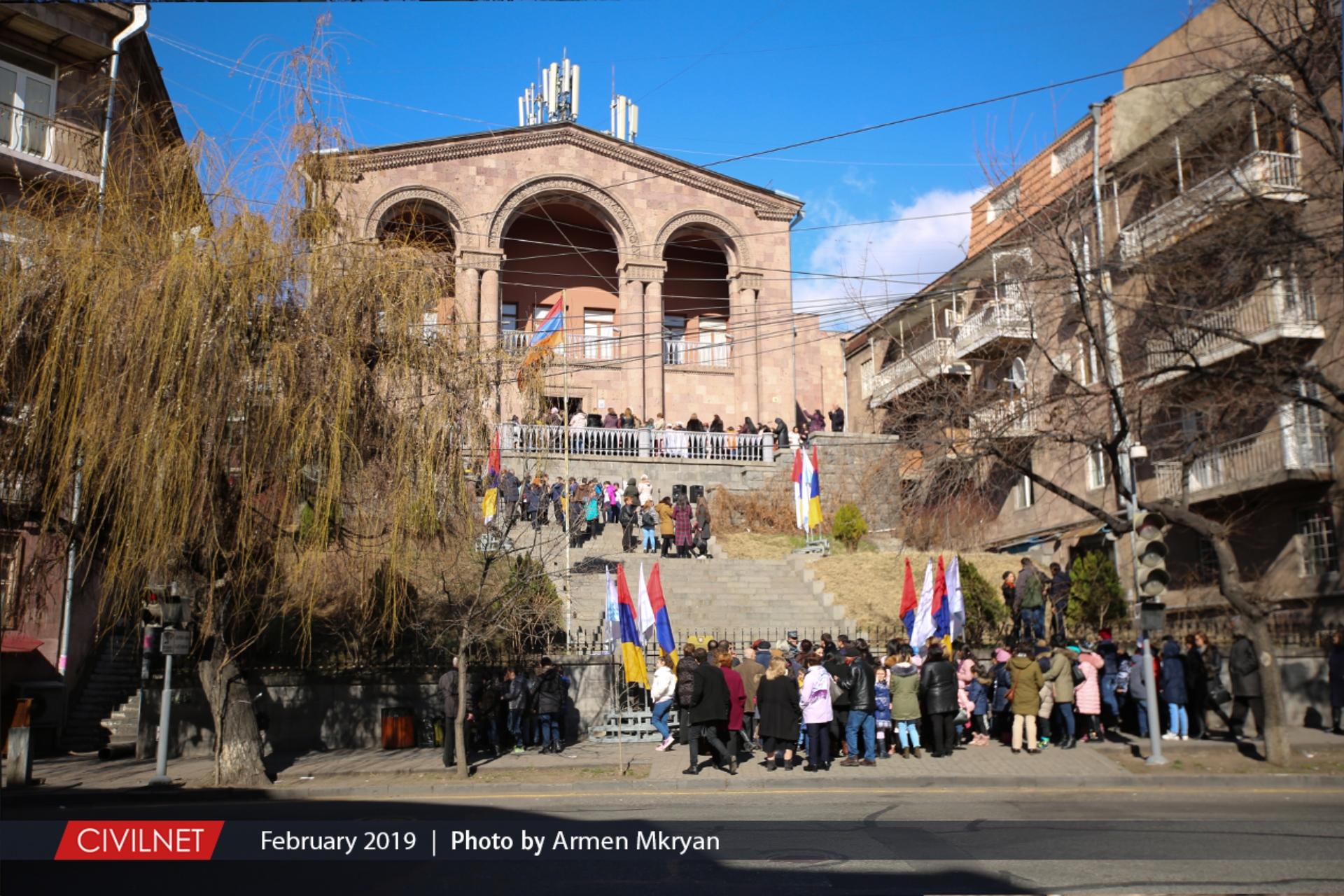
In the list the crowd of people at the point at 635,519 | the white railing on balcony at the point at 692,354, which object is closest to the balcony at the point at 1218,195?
the crowd of people at the point at 635,519

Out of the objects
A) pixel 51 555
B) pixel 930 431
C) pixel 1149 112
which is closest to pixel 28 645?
pixel 51 555

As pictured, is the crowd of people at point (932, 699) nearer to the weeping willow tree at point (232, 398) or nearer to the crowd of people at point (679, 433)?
the weeping willow tree at point (232, 398)

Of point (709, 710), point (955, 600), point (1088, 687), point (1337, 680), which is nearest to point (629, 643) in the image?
point (709, 710)

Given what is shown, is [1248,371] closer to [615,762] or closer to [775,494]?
[615,762]

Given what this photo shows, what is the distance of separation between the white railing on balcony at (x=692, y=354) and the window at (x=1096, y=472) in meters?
13.4

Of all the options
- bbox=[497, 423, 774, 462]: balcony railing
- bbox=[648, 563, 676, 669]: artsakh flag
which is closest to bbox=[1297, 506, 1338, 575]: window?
bbox=[648, 563, 676, 669]: artsakh flag

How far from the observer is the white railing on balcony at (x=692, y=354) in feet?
125

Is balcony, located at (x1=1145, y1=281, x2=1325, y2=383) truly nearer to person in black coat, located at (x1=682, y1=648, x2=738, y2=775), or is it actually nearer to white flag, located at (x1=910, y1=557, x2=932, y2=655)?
white flag, located at (x1=910, y1=557, x2=932, y2=655)

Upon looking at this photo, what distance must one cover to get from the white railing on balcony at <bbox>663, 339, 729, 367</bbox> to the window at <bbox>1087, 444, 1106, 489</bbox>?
13.4 metres

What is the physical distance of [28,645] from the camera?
19.9m

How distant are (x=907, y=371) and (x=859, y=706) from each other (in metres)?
21.1

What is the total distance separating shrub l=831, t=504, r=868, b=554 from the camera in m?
28.6

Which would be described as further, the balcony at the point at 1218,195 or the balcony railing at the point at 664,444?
the balcony railing at the point at 664,444

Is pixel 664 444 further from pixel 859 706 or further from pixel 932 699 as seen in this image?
pixel 859 706
